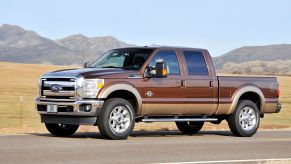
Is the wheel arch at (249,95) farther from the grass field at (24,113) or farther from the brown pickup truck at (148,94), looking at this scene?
the grass field at (24,113)

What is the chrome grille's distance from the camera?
14953mm

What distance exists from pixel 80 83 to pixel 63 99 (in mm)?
577

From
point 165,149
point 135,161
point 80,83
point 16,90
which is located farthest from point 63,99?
point 16,90

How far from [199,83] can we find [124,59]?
1.88m

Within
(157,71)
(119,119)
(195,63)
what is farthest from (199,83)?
(119,119)

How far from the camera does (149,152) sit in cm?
1265

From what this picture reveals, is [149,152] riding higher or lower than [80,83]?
lower

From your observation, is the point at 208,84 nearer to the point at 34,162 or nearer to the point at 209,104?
the point at 209,104

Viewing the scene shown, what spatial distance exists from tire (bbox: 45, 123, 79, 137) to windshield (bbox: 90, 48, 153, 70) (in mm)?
1516

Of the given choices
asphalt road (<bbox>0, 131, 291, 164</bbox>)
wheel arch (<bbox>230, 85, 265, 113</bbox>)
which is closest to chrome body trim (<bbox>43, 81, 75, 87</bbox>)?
asphalt road (<bbox>0, 131, 291, 164</bbox>)

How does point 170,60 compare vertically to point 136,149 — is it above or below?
above

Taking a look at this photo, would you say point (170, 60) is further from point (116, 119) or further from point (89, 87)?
point (89, 87)

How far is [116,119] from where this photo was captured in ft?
49.3

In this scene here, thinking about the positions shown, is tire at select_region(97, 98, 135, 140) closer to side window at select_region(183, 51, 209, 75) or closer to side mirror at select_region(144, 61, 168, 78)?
side mirror at select_region(144, 61, 168, 78)
